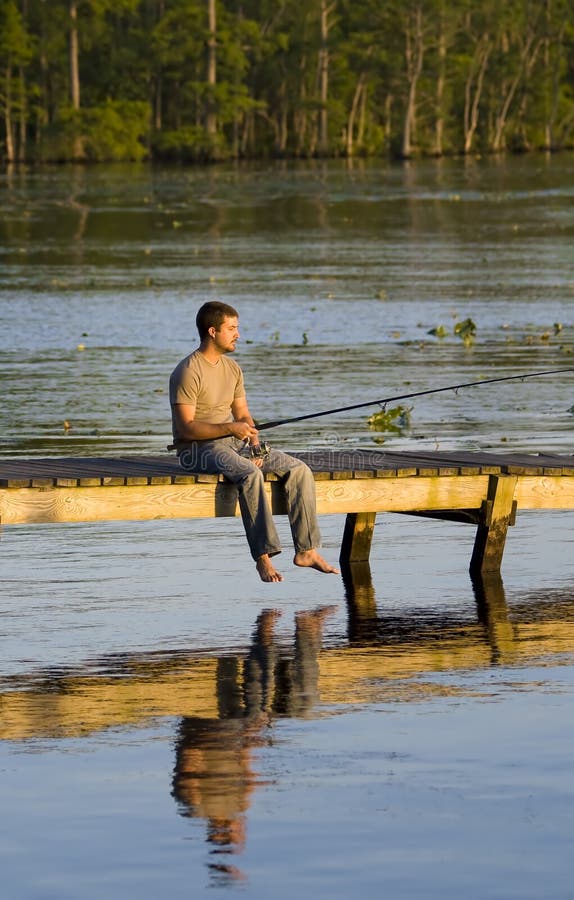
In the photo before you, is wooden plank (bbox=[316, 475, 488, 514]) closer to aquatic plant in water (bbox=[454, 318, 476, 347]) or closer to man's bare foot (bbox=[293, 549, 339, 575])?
man's bare foot (bbox=[293, 549, 339, 575])

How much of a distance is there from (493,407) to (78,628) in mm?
8109

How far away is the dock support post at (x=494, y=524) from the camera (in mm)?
10883

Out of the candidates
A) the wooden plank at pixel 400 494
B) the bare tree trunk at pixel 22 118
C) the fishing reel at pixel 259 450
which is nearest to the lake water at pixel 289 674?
the wooden plank at pixel 400 494

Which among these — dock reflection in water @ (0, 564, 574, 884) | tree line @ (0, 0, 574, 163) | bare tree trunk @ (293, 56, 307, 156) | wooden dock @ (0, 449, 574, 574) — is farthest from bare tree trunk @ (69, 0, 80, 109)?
dock reflection in water @ (0, 564, 574, 884)

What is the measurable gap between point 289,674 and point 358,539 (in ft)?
8.42

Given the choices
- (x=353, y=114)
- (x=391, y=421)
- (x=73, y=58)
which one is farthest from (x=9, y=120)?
(x=391, y=421)

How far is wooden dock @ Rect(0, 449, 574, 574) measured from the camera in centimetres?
1008

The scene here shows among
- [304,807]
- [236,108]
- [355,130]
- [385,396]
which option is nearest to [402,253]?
[385,396]

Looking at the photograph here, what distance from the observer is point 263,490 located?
33.0 feet

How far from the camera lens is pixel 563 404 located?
17250 millimetres

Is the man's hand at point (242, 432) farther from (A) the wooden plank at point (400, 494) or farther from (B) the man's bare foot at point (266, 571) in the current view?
(B) the man's bare foot at point (266, 571)

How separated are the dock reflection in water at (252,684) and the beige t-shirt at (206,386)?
102 centimetres

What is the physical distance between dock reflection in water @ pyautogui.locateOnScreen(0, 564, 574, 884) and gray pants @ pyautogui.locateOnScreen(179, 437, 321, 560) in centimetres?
36

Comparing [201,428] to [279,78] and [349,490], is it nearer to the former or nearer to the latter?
[349,490]
